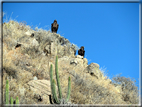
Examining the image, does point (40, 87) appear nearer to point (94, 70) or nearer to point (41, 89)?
point (41, 89)

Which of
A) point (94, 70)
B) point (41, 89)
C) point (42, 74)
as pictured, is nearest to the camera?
point (41, 89)

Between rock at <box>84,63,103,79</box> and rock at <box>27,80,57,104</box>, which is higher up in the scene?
rock at <box>84,63,103,79</box>

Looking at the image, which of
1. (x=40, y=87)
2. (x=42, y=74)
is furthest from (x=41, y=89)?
(x=42, y=74)

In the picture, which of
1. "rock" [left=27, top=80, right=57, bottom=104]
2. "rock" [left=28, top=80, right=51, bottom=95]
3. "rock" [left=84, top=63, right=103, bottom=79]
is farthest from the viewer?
"rock" [left=84, top=63, right=103, bottom=79]

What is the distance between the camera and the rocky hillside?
6.12m

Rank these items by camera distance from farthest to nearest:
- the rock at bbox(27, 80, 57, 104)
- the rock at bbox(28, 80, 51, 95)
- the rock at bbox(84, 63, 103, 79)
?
the rock at bbox(84, 63, 103, 79) → the rock at bbox(28, 80, 51, 95) → the rock at bbox(27, 80, 57, 104)

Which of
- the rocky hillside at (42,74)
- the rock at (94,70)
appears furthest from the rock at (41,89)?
the rock at (94,70)

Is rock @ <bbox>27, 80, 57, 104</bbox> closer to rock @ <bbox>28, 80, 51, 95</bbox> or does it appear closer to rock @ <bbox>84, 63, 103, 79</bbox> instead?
rock @ <bbox>28, 80, 51, 95</bbox>

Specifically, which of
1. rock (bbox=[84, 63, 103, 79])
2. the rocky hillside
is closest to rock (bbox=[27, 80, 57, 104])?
the rocky hillside

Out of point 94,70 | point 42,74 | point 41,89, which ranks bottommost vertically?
point 41,89

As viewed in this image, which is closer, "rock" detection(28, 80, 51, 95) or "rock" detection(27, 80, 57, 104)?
"rock" detection(27, 80, 57, 104)

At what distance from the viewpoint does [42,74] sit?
24.2 feet

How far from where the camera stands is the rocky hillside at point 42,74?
20.1 ft

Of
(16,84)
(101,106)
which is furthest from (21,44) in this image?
(101,106)
